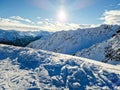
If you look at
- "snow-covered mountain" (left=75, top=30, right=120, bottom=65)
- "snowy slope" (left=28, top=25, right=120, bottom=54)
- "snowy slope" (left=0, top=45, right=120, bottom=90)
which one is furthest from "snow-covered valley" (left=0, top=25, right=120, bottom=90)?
"snowy slope" (left=28, top=25, right=120, bottom=54)

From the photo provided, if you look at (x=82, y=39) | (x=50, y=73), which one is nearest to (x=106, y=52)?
(x=82, y=39)

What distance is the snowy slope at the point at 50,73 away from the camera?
2250cm

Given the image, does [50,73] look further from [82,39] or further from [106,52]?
[82,39]

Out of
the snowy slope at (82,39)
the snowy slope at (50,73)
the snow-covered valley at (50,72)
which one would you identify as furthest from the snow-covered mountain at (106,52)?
the snowy slope at (50,73)

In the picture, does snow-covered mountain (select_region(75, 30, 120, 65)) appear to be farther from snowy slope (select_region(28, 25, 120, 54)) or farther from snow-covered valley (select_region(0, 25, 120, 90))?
snow-covered valley (select_region(0, 25, 120, 90))

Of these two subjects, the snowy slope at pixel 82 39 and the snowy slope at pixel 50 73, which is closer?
the snowy slope at pixel 50 73

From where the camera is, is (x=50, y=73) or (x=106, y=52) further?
(x=106, y=52)

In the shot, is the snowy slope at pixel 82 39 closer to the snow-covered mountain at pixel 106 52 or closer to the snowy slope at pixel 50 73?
the snow-covered mountain at pixel 106 52

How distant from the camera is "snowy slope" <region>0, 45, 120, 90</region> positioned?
73.8ft

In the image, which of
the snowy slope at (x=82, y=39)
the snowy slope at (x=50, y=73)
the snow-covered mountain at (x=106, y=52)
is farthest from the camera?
the snowy slope at (x=82, y=39)

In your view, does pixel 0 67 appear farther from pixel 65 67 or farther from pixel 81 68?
pixel 81 68

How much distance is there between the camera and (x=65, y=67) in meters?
25.8

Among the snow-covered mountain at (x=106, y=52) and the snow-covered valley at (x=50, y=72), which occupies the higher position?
the snow-covered valley at (x=50, y=72)

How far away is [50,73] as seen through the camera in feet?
81.5
